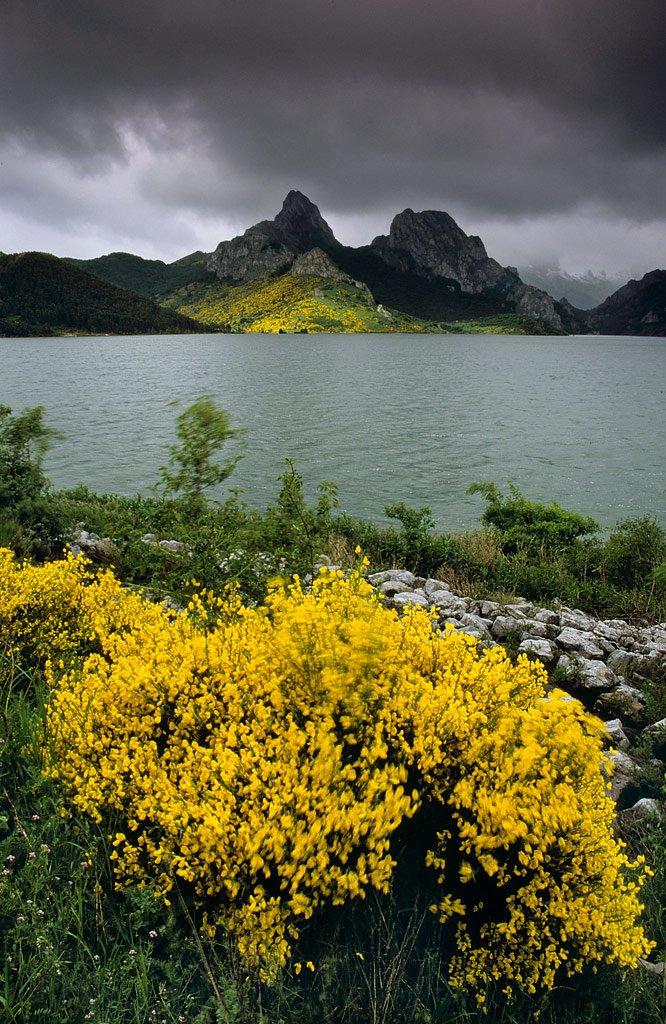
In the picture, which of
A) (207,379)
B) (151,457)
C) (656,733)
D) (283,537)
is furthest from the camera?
(207,379)

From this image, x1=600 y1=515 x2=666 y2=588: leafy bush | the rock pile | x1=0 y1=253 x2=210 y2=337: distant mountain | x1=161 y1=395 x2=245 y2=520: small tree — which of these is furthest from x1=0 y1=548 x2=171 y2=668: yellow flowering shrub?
x1=0 y1=253 x2=210 y2=337: distant mountain

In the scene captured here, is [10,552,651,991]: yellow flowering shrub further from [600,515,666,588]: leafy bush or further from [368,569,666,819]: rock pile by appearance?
[600,515,666,588]: leafy bush

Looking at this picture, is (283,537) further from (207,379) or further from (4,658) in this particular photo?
(207,379)

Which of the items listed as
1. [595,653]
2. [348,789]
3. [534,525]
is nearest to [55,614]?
[348,789]

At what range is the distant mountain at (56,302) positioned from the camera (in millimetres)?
146125

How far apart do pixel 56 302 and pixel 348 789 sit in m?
177

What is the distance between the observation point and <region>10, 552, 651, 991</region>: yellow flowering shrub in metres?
2.76

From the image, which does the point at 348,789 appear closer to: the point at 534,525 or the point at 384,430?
the point at 534,525

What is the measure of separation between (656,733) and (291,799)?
5.21 metres

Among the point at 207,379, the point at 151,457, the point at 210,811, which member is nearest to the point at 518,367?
the point at 207,379

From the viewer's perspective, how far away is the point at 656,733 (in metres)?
6.09

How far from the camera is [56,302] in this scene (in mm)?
150000

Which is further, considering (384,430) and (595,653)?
(384,430)

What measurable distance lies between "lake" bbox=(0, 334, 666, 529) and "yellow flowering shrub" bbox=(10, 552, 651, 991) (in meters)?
5.67
